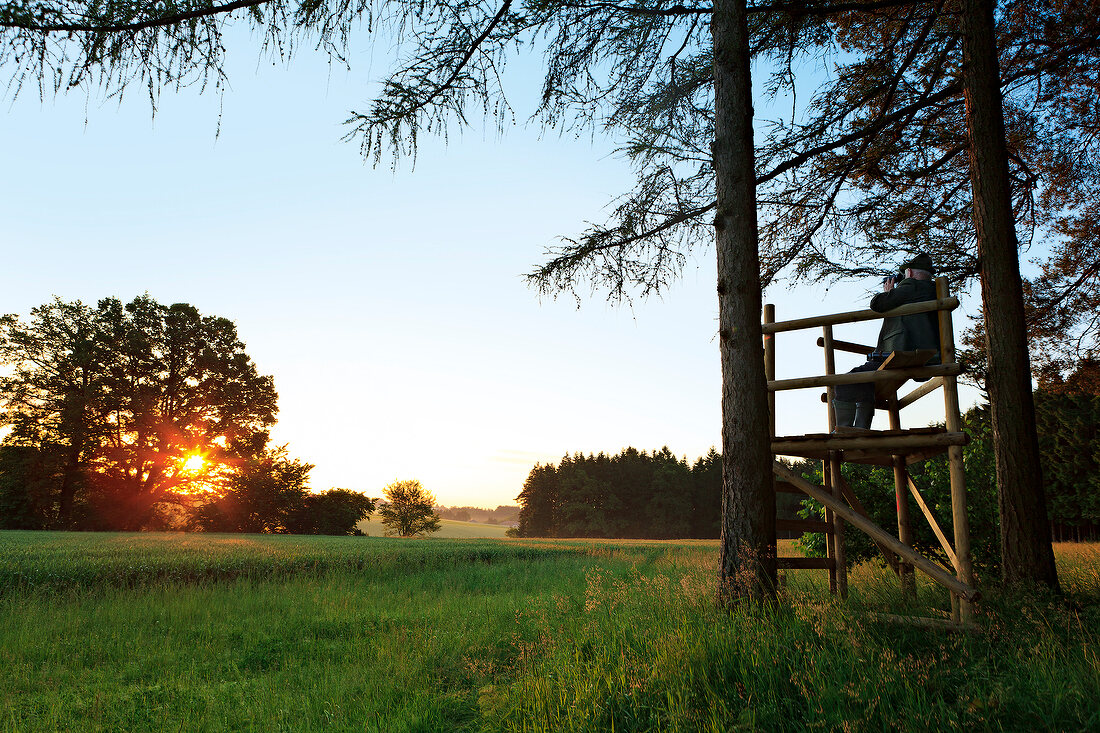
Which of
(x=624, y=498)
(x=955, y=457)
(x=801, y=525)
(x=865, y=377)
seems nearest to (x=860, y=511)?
(x=801, y=525)

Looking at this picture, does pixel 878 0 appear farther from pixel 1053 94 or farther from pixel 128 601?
pixel 128 601

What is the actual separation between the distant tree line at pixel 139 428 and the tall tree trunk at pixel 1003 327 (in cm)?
3394

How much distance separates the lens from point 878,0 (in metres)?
7.08

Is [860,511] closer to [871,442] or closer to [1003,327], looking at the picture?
[871,442]

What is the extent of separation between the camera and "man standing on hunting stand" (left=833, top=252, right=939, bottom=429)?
18.1 ft

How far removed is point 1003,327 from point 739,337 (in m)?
2.77

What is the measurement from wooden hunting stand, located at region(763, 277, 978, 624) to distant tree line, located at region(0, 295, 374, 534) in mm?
32453

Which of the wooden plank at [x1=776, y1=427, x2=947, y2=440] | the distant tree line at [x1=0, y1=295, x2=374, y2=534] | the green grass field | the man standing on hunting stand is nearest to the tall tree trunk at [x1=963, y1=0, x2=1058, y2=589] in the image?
the green grass field

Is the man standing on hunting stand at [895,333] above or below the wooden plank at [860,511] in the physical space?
above

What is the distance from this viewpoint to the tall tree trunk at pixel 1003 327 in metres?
5.57

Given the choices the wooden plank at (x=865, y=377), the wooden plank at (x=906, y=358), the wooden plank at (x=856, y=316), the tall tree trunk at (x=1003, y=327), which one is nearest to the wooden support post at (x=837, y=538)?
the wooden plank at (x=865, y=377)

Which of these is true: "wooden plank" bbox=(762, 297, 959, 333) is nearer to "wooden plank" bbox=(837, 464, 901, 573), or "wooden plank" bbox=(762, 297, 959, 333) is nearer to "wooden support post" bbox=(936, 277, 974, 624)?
"wooden support post" bbox=(936, 277, 974, 624)

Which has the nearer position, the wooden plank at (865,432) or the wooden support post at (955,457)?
the wooden support post at (955,457)

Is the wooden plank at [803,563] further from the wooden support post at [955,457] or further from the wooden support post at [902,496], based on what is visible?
the wooden support post at [955,457]
